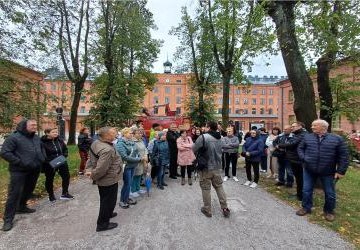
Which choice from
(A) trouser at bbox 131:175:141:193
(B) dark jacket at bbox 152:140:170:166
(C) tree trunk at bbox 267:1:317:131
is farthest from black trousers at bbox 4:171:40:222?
(C) tree trunk at bbox 267:1:317:131

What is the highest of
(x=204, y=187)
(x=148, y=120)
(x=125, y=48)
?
(x=125, y=48)

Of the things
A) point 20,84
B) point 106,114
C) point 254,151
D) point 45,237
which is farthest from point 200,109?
point 45,237

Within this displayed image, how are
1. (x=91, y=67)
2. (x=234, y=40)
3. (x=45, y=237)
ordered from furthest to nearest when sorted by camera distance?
(x=91, y=67), (x=234, y=40), (x=45, y=237)

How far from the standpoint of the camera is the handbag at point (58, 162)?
7605mm

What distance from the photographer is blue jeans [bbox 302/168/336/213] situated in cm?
670

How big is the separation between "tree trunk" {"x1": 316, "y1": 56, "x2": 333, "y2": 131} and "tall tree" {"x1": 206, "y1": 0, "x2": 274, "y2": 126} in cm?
378

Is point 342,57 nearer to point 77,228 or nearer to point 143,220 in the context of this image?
point 143,220

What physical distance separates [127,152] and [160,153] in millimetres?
2415

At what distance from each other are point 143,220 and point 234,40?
15769 millimetres

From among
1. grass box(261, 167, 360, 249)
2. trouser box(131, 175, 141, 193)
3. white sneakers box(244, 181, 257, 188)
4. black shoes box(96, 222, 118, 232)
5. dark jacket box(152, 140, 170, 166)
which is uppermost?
dark jacket box(152, 140, 170, 166)

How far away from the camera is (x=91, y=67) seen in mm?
26906

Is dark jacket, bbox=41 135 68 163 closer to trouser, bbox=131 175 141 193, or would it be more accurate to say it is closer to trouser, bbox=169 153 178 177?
trouser, bbox=131 175 141 193

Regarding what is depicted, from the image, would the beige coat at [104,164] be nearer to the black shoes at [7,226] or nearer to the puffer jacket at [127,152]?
the puffer jacket at [127,152]

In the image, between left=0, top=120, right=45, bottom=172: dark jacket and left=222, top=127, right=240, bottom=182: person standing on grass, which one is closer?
left=0, top=120, right=45, bottom=172: dark jacket
